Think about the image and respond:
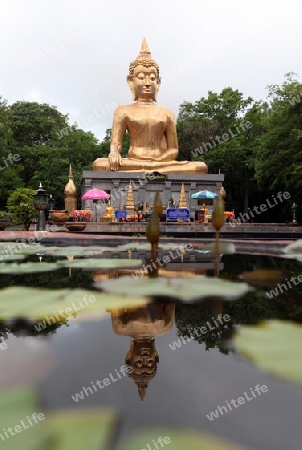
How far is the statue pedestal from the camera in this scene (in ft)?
58.7

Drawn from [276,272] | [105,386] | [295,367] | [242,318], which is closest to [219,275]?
[276,272]

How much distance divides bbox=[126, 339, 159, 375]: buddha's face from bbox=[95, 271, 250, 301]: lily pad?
929 mm

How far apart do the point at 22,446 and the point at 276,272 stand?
11.1 ft

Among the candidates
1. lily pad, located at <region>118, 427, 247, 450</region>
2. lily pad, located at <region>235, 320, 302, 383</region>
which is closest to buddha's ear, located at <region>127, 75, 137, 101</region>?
lily pad, located at <region>235, 320, 302, 383</region>

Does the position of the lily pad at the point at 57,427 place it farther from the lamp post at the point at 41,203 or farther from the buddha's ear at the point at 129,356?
the lamp post at the point at 41,203

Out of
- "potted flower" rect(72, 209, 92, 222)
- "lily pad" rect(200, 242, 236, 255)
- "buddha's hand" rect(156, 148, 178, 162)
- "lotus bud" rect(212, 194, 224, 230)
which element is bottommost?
"lily pad" rect(200, 242, 236, 255)

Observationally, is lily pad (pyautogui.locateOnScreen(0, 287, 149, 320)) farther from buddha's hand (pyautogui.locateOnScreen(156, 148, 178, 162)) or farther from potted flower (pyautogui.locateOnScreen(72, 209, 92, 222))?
buddha's hand (pyautogui.locateOnScreen(156, 148, 178, 162))

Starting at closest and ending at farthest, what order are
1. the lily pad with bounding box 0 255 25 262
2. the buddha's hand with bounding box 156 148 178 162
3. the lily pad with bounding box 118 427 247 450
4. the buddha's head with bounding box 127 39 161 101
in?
1. the lily pad with bounding box 118 427 247 450
2. the lily pad with bounding box 0 255 25 262
3. the buddha's head with bounding box 127 39 161 101
4. the buddha's hand with bounding box 156 148 178 162

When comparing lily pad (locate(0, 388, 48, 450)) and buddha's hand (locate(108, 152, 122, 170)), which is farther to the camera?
buddha's hand (locate(108, 152, 122, 170))

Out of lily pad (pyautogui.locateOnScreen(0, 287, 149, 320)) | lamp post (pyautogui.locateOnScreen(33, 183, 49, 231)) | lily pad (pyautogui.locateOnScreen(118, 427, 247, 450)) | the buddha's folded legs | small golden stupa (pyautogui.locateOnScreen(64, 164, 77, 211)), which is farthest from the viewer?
small golden stupa (pyautogui.locateOnScreen(64, 164, 77, 211))

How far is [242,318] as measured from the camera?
2326 millimetres

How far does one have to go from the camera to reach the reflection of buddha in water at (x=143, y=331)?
1.59 metres

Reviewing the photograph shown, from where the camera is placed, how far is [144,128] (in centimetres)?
1834

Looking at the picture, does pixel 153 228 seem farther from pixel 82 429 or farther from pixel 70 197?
pixel 70 197
